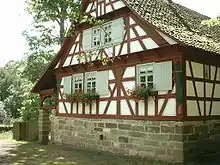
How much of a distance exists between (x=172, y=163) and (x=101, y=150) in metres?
4.07

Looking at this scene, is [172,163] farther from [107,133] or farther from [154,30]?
[154,30]

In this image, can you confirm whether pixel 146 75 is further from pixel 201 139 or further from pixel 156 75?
pixel 201 139

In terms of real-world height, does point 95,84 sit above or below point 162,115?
above

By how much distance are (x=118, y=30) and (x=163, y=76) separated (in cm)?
332

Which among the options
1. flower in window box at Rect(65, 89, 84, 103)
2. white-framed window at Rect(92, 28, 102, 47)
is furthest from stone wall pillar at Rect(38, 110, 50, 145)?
white-framed window at Rect(92, 28, 102, 47)

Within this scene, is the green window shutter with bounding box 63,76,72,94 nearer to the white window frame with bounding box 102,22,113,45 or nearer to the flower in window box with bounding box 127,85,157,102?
the white window frame with bounding box 102,22,113,45

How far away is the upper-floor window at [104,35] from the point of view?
47.2 ft

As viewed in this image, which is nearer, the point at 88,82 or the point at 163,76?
the point at 163,76

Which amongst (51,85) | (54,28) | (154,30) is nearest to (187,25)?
(154,30)

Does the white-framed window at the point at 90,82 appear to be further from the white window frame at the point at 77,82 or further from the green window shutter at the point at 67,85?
the green window shutter at the point at 67,85

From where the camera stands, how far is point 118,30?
14.4 meters

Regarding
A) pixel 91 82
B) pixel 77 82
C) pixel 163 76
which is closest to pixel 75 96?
pixel 77 82

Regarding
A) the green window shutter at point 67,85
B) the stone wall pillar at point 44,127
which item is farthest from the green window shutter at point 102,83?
the stone wall pillar at point 44,127

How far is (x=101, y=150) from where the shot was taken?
14.9 meters
